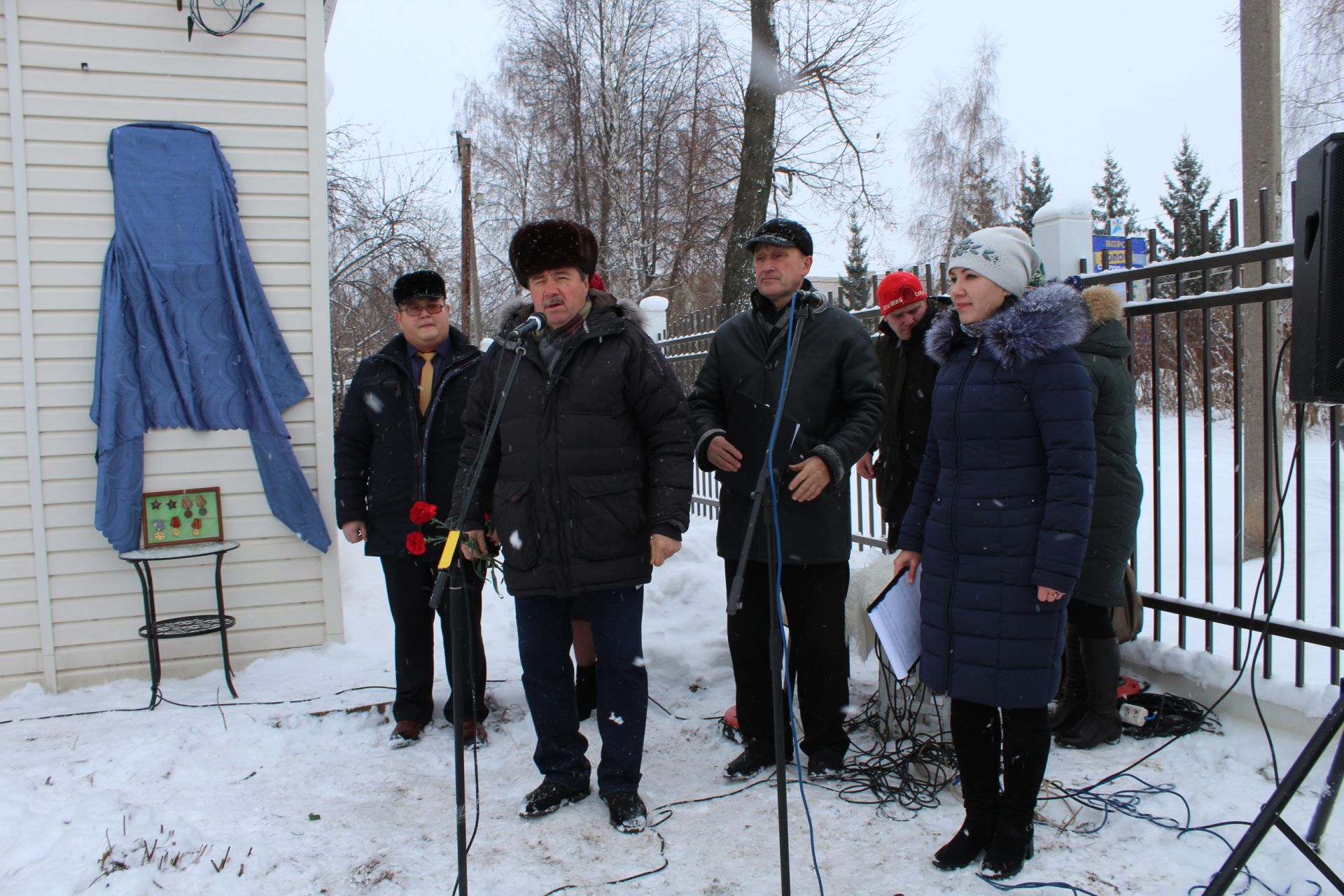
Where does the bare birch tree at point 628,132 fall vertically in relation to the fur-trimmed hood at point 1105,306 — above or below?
above

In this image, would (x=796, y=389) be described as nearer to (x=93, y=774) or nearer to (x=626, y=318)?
(x=626, y=318)

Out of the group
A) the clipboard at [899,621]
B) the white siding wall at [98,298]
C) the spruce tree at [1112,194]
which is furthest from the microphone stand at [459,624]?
the spruce tree at [1112,194]

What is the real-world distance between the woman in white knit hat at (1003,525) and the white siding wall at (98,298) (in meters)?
3.44

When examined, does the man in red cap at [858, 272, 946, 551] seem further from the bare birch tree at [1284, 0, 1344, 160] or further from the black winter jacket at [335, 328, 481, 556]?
the bare birch tree at [1284, 0, 1344, 160]

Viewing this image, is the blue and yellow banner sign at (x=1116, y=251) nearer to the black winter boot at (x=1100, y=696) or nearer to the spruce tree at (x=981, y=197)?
the black winter boot at (x=1100, y=696)

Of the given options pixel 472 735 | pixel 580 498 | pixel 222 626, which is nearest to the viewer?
pixel 580 498

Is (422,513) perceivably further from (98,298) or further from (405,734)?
(98,298)

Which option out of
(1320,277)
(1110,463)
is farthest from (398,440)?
(1320,277)

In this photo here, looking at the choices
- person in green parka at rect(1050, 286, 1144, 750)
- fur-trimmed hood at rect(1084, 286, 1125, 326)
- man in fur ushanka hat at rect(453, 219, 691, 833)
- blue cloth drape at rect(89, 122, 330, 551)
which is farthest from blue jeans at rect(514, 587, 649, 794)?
blue cloth drape at rect(89, 122, 330, 551)

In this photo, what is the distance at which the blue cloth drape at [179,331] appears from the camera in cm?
435

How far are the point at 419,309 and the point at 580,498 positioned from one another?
138 centimetres

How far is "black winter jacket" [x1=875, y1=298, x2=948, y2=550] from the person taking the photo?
3.61 m

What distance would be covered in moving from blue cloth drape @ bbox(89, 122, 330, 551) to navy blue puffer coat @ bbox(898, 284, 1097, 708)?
3.49 meters

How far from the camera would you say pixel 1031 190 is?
1063 inches
